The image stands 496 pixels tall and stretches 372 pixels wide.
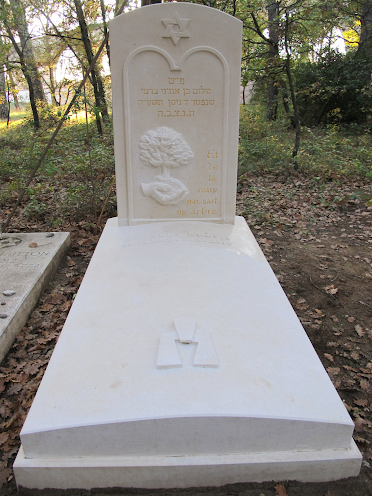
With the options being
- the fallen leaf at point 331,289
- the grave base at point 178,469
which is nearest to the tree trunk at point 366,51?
the fallen leaf at point 331,289

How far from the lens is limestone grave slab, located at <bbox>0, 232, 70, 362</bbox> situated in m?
3.18

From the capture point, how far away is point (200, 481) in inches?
69.7

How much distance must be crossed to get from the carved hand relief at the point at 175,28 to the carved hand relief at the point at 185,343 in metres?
2.40

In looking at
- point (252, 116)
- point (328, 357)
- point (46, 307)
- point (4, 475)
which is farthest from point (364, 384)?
point (252, 116)

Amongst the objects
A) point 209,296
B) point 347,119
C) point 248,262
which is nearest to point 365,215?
point 248,262

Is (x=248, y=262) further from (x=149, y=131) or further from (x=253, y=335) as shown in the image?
(x=149, y=131)

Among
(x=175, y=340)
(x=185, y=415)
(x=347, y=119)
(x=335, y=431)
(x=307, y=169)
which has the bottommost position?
(x=335, y=431)

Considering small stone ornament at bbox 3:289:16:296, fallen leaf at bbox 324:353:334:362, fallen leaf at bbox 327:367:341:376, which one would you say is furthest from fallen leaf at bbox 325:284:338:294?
small stone ornament at bbox 3:289:16:296

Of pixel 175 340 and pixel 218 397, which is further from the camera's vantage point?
pixel 175 340

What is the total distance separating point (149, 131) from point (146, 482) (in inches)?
105

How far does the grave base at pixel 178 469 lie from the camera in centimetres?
173

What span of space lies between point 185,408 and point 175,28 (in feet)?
9.72

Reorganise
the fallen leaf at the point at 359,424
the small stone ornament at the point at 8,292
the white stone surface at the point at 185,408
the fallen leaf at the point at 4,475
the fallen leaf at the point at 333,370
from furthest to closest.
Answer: the small stone ornament at the point at 8,292 → the fallen leaf at the point at 333,370 → the fallen leaf at the point at 359,424 → the fallen leaf at the point at 4,475 → the white stone surface at the point at 185,408

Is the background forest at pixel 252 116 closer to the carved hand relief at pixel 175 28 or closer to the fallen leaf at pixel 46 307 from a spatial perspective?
the carved hand relief at pixel 175 28
